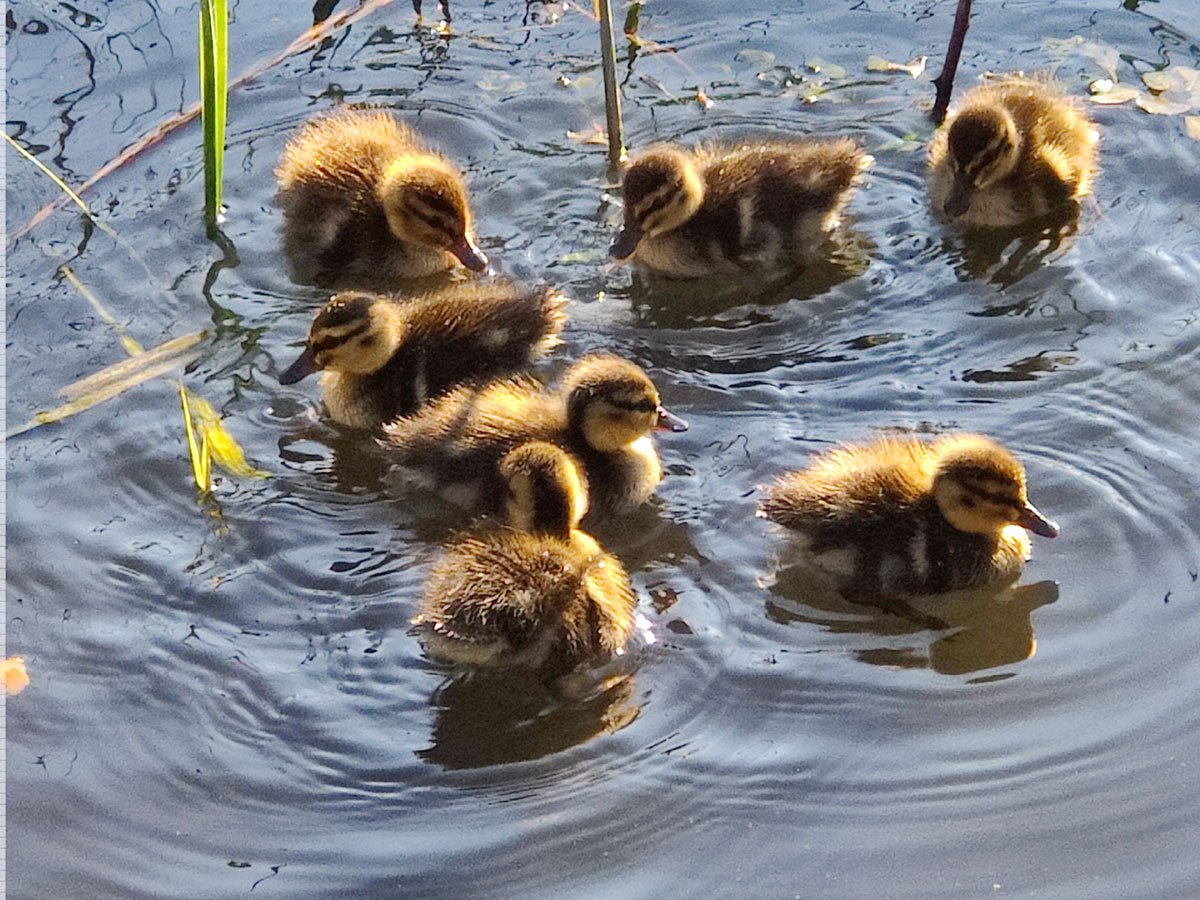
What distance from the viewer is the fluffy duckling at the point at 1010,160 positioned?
4.61 metres

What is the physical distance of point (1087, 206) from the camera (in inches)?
188

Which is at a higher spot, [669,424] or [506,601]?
[506,601]

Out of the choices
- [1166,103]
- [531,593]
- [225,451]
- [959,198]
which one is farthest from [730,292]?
[531,593]

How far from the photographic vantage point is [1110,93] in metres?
5.24

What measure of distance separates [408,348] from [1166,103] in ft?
8.27

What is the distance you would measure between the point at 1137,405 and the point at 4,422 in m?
2.60

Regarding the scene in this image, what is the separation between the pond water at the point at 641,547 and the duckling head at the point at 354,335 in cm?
20

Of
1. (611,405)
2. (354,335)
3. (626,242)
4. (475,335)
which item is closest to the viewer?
(611,405)

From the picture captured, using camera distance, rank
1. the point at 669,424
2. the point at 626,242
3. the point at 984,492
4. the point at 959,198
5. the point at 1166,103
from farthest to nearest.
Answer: the point at 1166,103
the point at 959,198
the point at 626,242
the point at 669,424
the point at 984,492

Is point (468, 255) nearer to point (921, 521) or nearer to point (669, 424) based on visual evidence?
point (669, 424)

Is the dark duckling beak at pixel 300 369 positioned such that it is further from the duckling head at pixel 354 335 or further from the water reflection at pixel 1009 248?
the water reflection at pixel 1009 248

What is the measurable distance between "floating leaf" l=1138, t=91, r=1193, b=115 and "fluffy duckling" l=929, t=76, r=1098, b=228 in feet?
1.24

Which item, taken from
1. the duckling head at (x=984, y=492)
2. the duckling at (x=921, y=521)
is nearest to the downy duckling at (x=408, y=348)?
the duckling at (x=921, y=521)

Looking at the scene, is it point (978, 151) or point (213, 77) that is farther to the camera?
point (978, 151)
